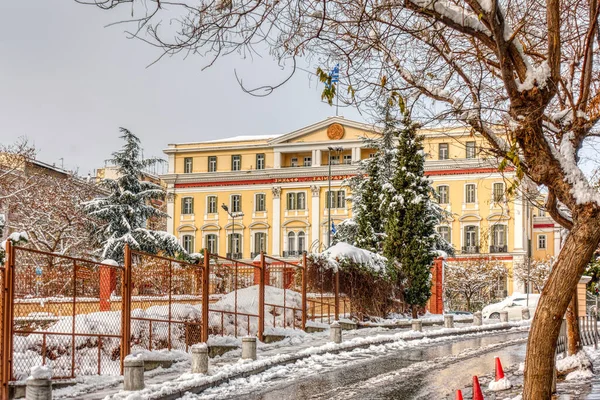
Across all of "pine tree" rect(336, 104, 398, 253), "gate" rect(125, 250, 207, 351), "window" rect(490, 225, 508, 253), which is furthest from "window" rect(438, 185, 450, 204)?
"gate" rect(125, 250, 207, 351)

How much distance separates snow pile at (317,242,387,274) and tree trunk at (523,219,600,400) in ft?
67.4

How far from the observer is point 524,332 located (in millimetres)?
29922

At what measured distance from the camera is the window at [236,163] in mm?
82188

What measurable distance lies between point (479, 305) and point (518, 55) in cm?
5610

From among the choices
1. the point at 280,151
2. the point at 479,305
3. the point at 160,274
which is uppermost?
the point at 280,151

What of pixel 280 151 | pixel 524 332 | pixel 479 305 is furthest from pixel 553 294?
pixel 280 151

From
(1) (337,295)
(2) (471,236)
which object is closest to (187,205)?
(2) (471,236)

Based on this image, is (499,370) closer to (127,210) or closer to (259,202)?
(127,210)

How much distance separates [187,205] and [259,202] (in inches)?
302

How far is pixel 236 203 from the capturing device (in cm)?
8162

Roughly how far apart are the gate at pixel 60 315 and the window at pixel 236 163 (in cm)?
6646

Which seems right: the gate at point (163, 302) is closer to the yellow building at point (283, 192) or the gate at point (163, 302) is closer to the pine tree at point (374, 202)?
the pine tree at point (374, 202)

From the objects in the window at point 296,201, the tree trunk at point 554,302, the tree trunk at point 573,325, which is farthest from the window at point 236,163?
the tree trunk at point 554,302

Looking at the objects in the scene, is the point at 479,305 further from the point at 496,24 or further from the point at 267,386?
the point at 496,24
